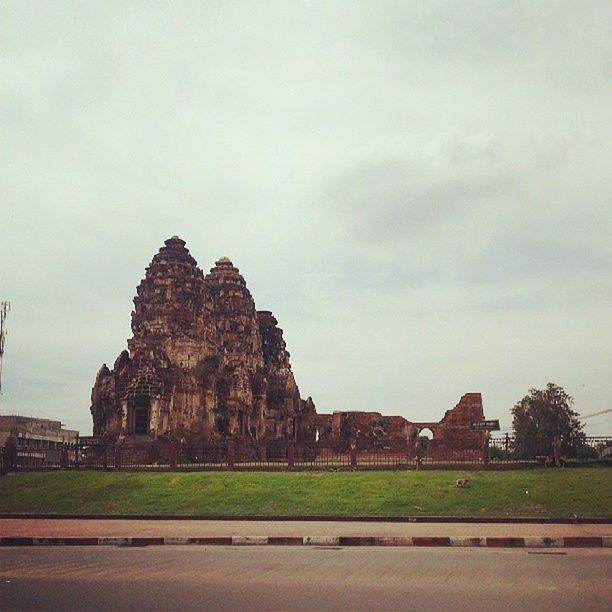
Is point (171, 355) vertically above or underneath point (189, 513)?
above

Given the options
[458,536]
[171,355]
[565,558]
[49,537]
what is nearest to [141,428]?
[171,355]

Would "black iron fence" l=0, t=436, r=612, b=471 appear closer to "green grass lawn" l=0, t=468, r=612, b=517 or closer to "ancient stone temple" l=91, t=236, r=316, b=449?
"green grass lawn" l=0, t=468, r=612, b=517

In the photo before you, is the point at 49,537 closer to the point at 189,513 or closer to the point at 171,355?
the point at 189,513

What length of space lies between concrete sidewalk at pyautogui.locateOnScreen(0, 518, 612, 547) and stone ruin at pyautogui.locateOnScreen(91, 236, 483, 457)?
2085 centimetres

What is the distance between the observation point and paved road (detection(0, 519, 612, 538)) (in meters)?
14.4

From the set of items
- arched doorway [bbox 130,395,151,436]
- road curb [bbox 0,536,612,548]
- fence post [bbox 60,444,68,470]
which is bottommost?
road curb [bbox 0,536,612,548]

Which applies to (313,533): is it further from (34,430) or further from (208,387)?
(34,430)

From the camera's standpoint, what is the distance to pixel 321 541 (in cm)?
1358

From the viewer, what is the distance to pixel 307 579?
8.75 meters

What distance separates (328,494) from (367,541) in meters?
7.57

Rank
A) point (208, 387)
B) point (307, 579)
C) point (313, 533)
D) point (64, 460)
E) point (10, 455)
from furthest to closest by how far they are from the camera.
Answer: point (208, 387), point (64, 460), point (10, 455), point (313, 533), point (307, 579)

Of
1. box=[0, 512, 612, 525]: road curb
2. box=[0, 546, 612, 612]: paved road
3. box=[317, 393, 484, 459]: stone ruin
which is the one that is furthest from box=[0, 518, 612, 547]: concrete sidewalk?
box=[317, 393, 484, 459]: stone ruin

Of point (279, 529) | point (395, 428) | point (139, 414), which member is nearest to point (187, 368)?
point (139, 414)

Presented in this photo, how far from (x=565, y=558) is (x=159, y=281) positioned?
131 ft
